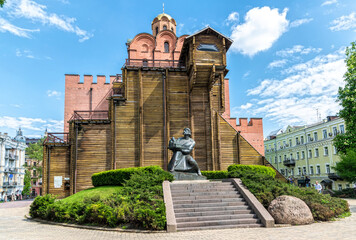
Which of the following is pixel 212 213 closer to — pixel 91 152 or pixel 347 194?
pixel 91 152

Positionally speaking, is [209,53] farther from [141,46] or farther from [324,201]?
[324,201]

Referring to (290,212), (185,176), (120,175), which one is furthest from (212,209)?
(120,175)

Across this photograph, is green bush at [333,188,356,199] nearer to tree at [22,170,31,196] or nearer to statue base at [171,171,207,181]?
A: statue base at [171,171,207,181]

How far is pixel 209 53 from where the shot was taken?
79.4 feet

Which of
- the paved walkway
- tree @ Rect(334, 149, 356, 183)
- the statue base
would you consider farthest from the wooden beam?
tree @ Rect(334, 149, 356, 183)

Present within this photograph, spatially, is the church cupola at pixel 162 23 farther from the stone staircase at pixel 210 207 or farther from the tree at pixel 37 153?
the tree at pixel 37 153

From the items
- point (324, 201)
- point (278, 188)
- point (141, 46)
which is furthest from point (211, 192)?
point (141, 46)

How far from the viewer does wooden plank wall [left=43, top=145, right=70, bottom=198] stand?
2319 centimetres

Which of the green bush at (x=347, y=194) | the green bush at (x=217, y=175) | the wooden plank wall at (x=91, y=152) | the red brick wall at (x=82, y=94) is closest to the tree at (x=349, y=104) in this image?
the green bush at (x=347, y=194)

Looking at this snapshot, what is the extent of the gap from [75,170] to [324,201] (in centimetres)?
1849

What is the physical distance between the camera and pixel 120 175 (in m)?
17.2

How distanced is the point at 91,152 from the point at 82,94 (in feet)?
33.3

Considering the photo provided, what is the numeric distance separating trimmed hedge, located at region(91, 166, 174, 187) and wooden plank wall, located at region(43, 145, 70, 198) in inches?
220

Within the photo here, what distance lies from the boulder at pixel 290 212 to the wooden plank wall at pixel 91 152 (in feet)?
50.8
